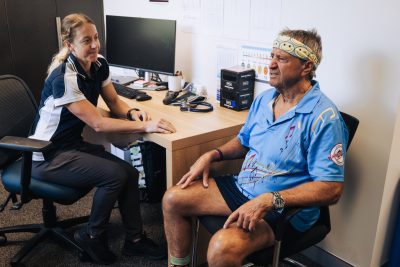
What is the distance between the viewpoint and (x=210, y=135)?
203 centimetres

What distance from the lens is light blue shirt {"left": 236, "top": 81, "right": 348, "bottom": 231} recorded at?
1552 mm

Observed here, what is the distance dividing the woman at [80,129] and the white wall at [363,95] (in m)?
0.83

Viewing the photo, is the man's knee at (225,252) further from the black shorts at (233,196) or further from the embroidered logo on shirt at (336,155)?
the embroidered logo on shirt at (336,155)

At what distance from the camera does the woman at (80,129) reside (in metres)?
2.03

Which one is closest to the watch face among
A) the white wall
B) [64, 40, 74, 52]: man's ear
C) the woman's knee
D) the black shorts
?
the black shorts

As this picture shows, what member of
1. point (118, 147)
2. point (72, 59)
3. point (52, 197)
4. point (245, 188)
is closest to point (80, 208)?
point (118, 147)

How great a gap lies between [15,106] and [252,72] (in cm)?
128

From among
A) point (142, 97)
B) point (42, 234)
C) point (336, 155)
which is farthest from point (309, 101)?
point (42, 234)

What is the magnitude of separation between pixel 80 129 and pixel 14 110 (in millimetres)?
349

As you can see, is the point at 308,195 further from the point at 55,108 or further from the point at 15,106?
the point at 15,106

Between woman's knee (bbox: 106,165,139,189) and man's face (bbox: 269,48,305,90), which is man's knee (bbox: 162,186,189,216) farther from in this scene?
man's face (bbox: 269,48,305,90)

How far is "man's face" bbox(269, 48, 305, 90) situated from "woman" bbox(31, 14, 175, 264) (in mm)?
574

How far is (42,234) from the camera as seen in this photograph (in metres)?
2.29

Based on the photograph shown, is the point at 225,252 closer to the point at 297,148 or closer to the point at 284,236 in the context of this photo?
the point at 284,236
